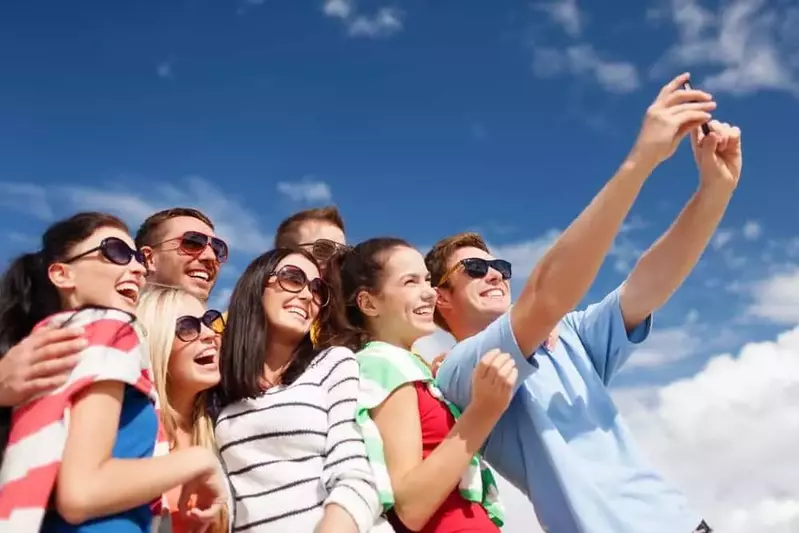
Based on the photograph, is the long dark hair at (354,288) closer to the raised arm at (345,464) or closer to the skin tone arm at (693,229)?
the raised arm at (345,464)

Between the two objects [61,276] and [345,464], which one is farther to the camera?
[345,464]

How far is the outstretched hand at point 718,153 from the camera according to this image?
4.83 m

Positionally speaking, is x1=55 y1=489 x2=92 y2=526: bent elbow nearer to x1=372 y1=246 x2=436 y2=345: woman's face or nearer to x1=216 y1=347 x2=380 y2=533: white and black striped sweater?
x1=216 y1=347 x2=380 y2=533: white and black striped sweater

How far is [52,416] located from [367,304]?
2560mm

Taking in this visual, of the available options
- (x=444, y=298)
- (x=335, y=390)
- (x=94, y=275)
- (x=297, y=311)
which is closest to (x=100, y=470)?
(x=94, y=275)

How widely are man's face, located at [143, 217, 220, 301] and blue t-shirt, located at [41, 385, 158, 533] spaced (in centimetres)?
325

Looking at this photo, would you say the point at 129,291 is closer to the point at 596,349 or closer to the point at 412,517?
the point at 412,517

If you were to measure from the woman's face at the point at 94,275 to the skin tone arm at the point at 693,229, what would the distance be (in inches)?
120

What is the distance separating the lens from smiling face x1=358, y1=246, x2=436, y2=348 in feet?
18.6

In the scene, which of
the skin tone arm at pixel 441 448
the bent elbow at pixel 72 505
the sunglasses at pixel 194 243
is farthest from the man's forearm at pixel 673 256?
the sunglasses at pixel 194 243

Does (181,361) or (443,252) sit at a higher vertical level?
(443,252)

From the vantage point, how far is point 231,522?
189 inches

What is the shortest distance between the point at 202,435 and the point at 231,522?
61 centimetres

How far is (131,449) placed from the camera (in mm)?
4047
